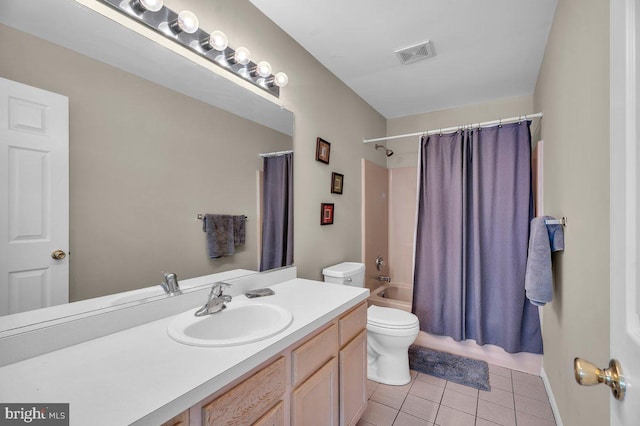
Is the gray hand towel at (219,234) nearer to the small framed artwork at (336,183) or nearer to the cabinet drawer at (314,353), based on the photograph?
the cabinet drawer at (314,353)

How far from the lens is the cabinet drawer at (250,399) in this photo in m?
0.79

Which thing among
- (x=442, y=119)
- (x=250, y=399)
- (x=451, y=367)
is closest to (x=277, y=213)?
(x=250, y=399)

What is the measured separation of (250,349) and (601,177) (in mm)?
1307

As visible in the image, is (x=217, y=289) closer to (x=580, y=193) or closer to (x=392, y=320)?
(x=392, y=320)

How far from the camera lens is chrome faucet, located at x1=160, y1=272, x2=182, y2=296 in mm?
1229

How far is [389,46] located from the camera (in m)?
2.04

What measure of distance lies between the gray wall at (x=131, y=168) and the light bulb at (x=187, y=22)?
0.31 metres

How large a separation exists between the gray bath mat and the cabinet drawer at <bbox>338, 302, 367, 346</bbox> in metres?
1.07

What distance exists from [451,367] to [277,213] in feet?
6.14

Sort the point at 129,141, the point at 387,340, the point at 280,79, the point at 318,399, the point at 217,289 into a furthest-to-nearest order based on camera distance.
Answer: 1. the point at 387,340
2. the point at 280,79
3. the point at 217,289
4. the point at 318,399
5. the point at 129,141

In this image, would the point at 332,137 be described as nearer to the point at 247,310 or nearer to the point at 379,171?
the point at 379,171

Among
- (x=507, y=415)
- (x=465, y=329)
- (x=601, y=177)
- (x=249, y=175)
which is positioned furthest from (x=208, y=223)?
(x=465, y=329)

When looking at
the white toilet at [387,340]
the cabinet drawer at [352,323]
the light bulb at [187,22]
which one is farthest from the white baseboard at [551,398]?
the light bulb at [187,22]

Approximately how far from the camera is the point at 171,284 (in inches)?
48.9
